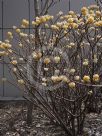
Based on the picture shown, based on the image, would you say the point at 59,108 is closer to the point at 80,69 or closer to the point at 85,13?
the point at 80,69

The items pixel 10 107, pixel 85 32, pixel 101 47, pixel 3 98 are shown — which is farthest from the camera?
pixel 3 98

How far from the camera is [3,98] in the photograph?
26.9ft

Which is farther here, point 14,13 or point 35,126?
point 14,13

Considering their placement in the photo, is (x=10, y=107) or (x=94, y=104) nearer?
(x=94, y=104)

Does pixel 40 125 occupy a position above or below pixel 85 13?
below

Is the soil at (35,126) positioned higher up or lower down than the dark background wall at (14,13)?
lower down

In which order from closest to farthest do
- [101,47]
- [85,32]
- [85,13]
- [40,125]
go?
[85,13] → [85,32] → [101,47] → [40,125]

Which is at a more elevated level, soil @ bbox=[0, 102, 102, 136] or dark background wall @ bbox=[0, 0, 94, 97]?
dark background wall @ bbox=[0, 0, 94, 97]

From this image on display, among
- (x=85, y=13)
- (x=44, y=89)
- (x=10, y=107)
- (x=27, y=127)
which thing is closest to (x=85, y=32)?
(x=85, y=13)

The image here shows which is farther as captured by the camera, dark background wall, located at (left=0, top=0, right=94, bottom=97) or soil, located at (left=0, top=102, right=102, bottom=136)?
dark background wall, located at (left=0, top=0, right=94, bottom=97)

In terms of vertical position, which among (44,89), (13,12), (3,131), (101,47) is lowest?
(3,131)

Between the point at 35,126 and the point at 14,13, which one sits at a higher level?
the point at 14,13

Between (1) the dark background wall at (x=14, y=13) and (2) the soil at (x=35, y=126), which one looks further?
(1) the dark background wall at (x=14, y=13)

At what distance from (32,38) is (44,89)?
865mm
